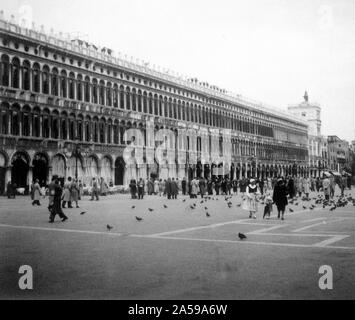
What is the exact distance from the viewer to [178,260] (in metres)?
8.02

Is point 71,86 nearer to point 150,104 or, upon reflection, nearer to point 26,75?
point 26,75

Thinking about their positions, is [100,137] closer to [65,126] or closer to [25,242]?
[65,126]

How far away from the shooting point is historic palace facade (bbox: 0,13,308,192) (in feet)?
118

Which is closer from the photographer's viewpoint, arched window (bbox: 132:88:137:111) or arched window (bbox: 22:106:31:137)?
arched window (bbox: 22:106:31:137)

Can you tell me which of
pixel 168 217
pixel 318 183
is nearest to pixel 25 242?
pixel 168 217

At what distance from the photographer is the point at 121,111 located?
154ft

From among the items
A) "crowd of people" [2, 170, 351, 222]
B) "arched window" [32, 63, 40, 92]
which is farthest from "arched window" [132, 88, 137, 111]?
"arched window" [32, 63, 40, 92]

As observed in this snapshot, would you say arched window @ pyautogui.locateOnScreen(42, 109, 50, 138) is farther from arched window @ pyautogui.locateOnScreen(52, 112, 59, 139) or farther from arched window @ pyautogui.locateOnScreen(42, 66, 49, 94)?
arched window @ pyautogui.locateOnScreen(42, 66, 49, 94)

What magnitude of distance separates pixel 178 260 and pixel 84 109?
3577cm

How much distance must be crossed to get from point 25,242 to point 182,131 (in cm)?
4604

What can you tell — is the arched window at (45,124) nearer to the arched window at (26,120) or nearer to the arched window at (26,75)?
the arched window at (26,120)

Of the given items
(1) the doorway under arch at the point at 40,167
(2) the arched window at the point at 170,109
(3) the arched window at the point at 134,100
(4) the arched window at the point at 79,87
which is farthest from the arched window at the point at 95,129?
(2) the arched window at the point at 170,109

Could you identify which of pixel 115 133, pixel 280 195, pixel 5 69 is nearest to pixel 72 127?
pixel 115 133

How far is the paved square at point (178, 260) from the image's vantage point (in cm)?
588
